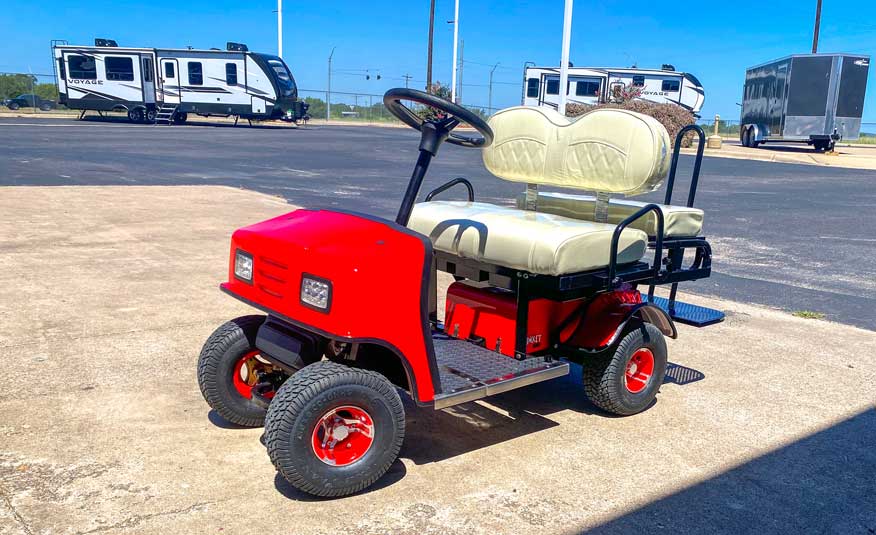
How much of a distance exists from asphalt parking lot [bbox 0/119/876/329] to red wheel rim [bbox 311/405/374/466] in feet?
15.1

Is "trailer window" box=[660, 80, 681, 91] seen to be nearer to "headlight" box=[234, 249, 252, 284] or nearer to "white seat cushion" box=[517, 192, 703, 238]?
"white seat cushion" box=[517, 192, 703, 238]

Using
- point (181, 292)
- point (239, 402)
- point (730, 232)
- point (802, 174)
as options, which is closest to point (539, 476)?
point (239, 402)

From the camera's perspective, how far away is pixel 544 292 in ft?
11.9

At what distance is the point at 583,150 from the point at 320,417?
2.23m

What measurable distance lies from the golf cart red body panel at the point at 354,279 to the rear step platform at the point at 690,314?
90.5 inches

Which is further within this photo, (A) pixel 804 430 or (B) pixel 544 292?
(A) pixel 804 430

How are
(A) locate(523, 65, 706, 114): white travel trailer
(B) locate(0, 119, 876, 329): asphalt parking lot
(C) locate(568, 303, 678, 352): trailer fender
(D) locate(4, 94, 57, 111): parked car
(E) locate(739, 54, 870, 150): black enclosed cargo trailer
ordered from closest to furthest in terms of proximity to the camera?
(C) locate(568, 303, 678, 352): trailer fender → (B) locate(0, 119, 876, 329): asphalt parking lot → (E) locate(739, 54, 870, 150): black enclosed cargo trailer → (A) locate(523, 65, 706, 114): white travel trailer → (D) locate(4, 94, 57, 111): parked car

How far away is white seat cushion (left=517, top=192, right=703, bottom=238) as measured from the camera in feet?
13.8

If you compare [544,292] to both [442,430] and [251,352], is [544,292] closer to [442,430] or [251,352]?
[442,430]

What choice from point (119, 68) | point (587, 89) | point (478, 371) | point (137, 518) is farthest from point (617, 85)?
point (137, 518)

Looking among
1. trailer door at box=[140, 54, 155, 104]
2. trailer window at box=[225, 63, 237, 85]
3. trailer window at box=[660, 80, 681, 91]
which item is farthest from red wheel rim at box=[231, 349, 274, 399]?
trailer window at box=[660, 80, 681, 91]

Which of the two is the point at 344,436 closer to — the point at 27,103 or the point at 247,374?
the point at 247,374

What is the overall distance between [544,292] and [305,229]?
1.20m

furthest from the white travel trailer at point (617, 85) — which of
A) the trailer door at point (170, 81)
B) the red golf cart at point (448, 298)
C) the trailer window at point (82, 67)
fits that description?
the red golf cart at point (448, 298)
